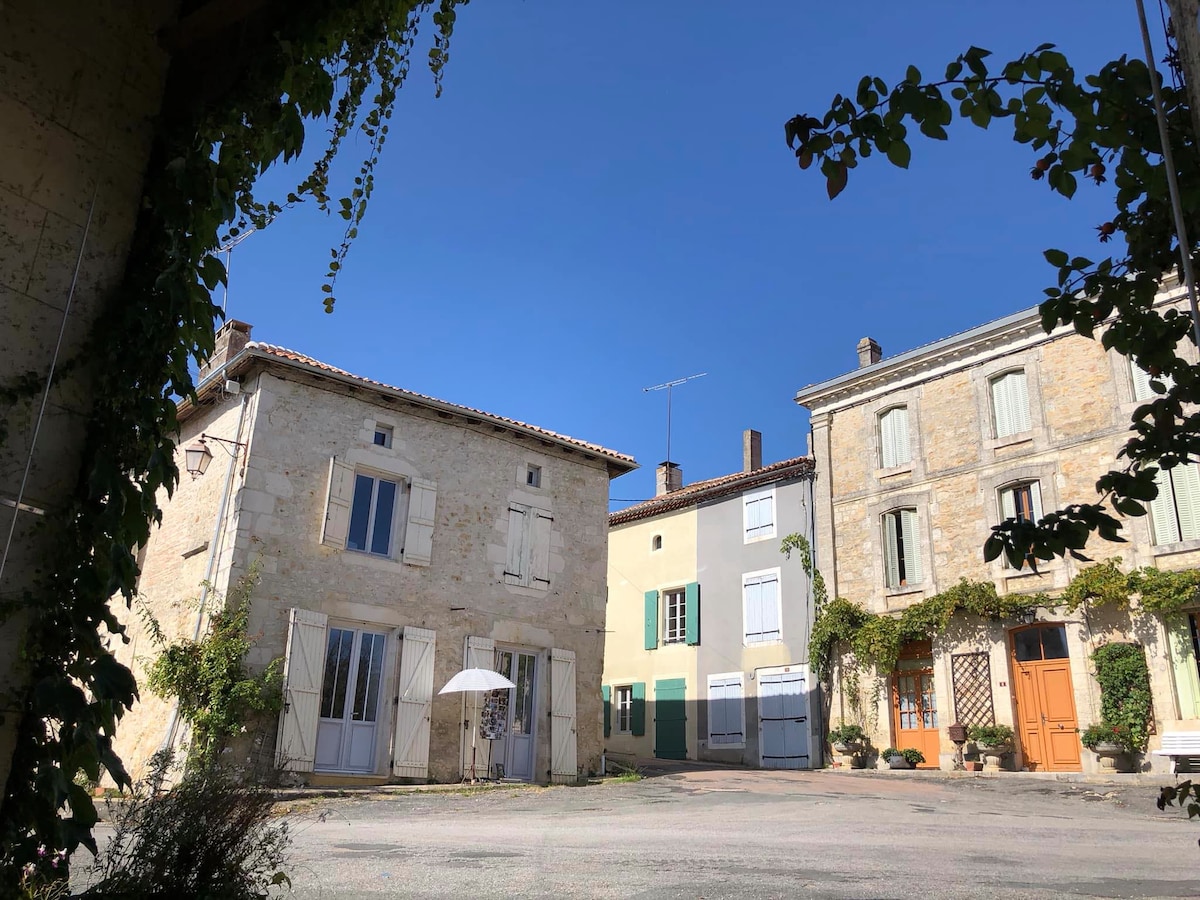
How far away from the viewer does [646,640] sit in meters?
21.9

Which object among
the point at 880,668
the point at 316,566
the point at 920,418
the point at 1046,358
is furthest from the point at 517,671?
the point at 1046,358

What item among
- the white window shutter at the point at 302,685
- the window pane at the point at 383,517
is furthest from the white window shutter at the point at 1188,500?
the white window shutter at the point at 302,685

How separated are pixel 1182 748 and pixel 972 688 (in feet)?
12.0

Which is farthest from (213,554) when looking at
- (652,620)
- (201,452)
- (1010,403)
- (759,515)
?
(1010,403)

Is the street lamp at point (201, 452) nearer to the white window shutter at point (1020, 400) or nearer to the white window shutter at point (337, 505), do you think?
the white window shutter at point (337, 505)

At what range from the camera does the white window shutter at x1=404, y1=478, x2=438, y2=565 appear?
1321 cm

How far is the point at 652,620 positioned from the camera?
71.9 feet

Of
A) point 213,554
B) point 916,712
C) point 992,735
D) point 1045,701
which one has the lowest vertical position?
point 992,735

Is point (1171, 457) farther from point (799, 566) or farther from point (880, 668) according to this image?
point (799, 566)

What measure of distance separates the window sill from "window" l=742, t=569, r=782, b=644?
285 inches

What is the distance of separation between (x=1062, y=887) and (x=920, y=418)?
45.0 ft

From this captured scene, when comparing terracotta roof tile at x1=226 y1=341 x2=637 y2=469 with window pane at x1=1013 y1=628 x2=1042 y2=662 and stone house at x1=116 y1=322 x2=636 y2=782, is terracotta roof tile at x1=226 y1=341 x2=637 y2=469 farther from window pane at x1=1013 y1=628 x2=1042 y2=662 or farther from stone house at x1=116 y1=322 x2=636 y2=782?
window pane at x1=1013 y1=628 x2=1042 y2=662

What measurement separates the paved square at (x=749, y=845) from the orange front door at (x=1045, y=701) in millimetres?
2747

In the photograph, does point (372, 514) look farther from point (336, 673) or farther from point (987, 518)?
point (987, 518)
